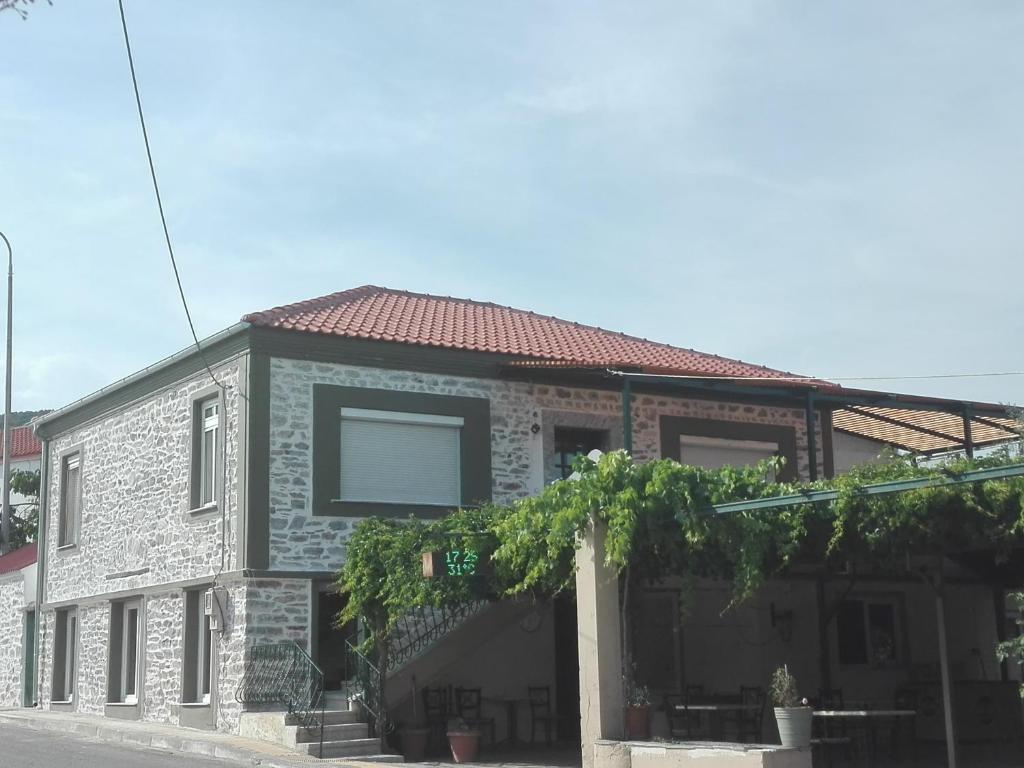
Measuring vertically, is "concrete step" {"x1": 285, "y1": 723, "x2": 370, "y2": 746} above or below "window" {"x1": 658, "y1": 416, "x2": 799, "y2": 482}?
below

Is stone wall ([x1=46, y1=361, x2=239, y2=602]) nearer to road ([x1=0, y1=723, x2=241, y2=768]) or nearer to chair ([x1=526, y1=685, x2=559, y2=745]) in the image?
road ([x1=0, y1=723, x2=241, y2=768])

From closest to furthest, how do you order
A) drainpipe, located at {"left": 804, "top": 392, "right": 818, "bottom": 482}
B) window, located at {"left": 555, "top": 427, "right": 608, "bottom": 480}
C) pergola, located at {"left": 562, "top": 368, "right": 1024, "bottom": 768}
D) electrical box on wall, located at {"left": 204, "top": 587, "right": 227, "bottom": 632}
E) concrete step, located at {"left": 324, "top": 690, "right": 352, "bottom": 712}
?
pergola, located at {"left": 562, "top": 368, "right": 1024, "bottom": 768} < concrete step, located at {"left": 324, "top": 690, "right": 352, "bottom": 712} < electrical box on wall, located at {"left": 204, "top": 587, "right": 227, "bottom": 632} < drainpipe, located at {"left": 804, "top": 392, "right": 818, "bottom": 482} < window, located at {"left": 555, "top": 427, "right": 608, "bottom": 480}

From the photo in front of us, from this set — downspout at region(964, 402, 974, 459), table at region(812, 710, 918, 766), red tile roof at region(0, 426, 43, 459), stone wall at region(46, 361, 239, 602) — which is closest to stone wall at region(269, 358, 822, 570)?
stone wall at region(46, 361, 239, 602)

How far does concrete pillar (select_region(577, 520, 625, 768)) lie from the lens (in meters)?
12.4

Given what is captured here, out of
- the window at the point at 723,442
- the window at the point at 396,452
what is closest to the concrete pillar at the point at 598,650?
the window at the point at 396,452

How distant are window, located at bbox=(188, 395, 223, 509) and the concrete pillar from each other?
695 cm

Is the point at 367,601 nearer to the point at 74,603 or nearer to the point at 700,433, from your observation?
the point at 700,433

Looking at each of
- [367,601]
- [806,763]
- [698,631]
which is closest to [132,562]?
[367,601]

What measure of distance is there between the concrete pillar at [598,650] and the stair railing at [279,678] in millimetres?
4344

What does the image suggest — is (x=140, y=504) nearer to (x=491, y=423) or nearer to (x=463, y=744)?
(x=491, y=423)

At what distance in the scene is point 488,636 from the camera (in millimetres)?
16266

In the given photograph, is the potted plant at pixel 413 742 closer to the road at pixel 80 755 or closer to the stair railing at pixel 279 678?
the stair railing at pixel 279 678

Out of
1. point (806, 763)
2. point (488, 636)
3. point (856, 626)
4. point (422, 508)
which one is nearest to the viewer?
point (806, 763)

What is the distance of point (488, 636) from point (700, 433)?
18.0 feet
